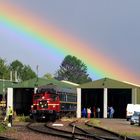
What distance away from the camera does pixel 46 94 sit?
166ft

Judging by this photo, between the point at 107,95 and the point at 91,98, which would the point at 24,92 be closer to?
the point at 91,98

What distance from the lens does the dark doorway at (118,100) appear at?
81.4m

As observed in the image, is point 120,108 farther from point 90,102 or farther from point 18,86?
point 18,86

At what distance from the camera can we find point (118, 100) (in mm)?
83500

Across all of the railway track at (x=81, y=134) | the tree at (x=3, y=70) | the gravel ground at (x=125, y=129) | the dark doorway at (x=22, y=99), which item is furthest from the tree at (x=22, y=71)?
the railway track at (x=81, y=134)

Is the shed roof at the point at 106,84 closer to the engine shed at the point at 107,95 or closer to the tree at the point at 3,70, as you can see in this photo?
the engine shed at the point at 107,95

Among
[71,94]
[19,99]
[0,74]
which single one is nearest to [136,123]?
[71,94]

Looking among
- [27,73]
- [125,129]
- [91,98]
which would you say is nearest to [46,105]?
[125,129]

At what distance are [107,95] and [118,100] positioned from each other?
4.84 m

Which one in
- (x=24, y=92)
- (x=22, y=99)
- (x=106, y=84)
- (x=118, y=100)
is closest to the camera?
(x=106, y=84)

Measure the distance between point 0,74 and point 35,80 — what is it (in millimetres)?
58537

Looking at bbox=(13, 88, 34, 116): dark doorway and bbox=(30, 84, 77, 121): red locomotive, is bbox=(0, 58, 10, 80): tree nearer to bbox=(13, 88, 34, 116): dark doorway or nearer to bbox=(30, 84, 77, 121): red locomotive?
bbox=(13, 88, 34, 116): dark doorway

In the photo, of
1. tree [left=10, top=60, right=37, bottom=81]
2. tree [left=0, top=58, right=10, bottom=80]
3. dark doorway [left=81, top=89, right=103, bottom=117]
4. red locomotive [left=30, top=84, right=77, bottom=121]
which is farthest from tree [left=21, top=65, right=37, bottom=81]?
red locomotive [left=30, top=84, right=77, bottom=121]

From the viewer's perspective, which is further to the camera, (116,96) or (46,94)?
(116,96)
